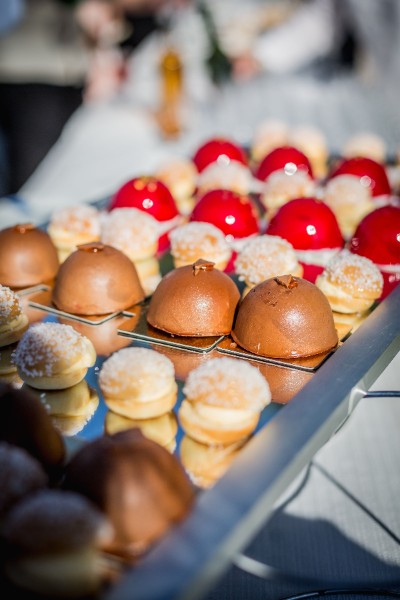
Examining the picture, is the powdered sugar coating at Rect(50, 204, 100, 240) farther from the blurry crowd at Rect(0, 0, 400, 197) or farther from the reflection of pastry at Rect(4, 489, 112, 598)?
the blurry crowd at Rect(0, 0, 400, 197)

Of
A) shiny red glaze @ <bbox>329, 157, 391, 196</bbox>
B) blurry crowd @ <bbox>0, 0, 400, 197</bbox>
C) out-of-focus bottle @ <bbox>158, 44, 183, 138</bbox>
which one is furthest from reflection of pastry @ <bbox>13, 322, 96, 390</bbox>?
blurry crowd @ <bbox>0, 0, 400, 197</bbox>

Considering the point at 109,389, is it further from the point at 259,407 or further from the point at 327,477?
Answer: the point at 327,477

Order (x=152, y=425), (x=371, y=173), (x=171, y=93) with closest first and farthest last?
(x=152, y=425)
(x=371, y=173)
(x=171, y=93)

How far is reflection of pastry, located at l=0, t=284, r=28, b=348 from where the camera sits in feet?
2.97

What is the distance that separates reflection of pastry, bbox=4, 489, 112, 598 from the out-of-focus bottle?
2.06m

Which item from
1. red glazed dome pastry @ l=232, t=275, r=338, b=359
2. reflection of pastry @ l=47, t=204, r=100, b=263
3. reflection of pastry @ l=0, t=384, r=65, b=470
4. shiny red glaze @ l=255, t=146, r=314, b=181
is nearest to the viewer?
reflection of pastry @ l=0, t=384, r=65, b=470

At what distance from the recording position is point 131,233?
1.18 metres

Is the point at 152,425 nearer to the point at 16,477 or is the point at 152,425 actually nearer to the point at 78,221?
the point at 16,477

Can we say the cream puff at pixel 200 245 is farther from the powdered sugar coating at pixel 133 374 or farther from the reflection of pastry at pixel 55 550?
the reflection of pastry at pixel 55 550

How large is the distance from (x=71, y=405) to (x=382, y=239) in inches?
24.1

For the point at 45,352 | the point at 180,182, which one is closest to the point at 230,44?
the point at 180,182

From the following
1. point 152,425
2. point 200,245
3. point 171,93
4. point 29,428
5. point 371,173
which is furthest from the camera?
point 171,93

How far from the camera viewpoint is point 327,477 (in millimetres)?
1336

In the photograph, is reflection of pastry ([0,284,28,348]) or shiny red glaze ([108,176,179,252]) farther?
shiny red glaze ([108,176,179,252])
